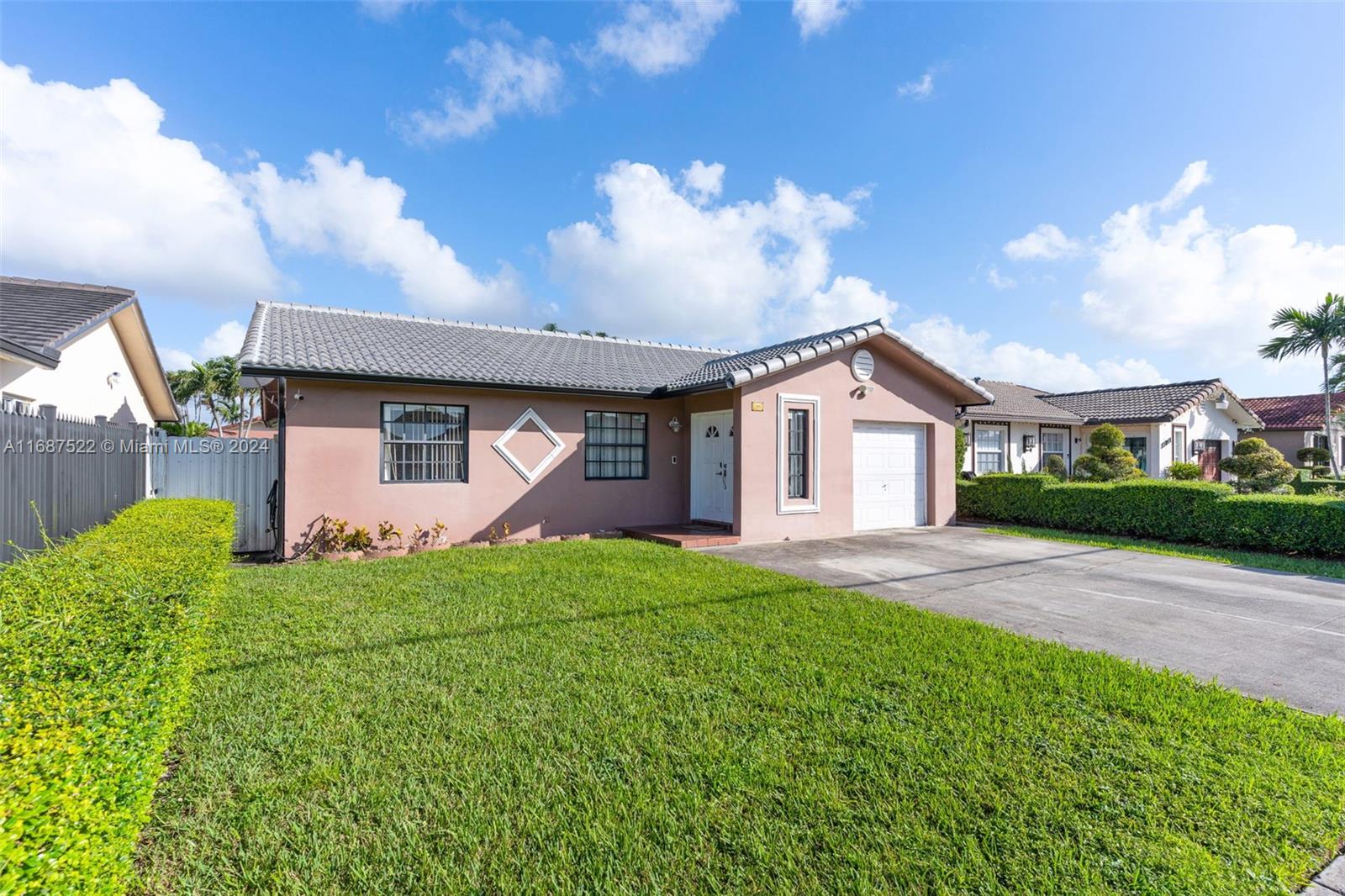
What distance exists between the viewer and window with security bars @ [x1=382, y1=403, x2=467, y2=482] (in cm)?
1013

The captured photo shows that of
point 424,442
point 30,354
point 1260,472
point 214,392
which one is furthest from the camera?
point 214,392

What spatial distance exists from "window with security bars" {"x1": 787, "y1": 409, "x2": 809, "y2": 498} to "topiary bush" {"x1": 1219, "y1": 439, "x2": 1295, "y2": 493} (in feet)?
40.8

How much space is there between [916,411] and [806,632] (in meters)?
9.38

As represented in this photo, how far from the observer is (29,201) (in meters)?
10.0

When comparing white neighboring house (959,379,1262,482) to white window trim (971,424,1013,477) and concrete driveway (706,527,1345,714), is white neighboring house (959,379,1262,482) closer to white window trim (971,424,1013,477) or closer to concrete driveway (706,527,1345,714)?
white window trim (971,424,1013,477)

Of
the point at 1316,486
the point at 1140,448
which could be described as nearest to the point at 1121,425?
the point at 1140,448

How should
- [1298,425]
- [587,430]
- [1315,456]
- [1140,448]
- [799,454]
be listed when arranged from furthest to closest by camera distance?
[1298,425] → [1315,456] → [1140,448] → [587,430] → [799,454]

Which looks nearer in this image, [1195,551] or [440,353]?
[1195,551]

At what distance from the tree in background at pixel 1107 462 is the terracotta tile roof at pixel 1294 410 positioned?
16.7m

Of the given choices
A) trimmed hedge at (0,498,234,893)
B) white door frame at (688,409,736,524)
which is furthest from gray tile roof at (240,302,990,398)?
trimmed hedge at (0,498,234,893)

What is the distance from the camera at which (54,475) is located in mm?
5594

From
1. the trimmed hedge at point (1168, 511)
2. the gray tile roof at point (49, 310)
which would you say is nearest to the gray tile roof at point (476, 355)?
the gray tile roof at point (49, 310)

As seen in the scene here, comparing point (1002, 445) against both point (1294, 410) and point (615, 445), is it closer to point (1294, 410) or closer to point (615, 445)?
point (615, 445)

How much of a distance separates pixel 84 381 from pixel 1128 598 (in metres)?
17.8
